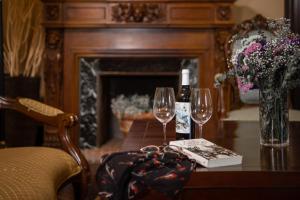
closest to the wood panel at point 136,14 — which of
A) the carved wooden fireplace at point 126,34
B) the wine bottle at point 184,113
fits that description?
the carved wooden fireplace at point 126,34

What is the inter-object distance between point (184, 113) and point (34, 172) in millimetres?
508

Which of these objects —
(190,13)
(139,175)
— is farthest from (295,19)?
(139,175)

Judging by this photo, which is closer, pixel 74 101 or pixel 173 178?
pixel 173 178

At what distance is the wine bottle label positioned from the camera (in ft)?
3.83

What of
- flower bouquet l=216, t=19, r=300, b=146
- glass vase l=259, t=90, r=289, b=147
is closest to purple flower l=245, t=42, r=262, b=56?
flower bouquet l=216, t=19, r=300, b=146

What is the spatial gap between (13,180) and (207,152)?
574mm

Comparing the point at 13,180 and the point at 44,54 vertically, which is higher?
the point at 44,54

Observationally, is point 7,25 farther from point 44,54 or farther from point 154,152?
point 154,152

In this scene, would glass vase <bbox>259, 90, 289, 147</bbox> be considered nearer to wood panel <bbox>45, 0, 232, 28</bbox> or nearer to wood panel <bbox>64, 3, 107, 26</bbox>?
wood panel <bbox>45, 0, 232, 28</bbox>

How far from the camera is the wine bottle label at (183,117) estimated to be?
1166 millimetres

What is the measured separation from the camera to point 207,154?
3.17ft

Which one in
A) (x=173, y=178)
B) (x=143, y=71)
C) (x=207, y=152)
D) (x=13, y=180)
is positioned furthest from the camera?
(x=143, y=71)

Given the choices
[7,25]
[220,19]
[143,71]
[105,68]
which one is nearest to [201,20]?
[220,19]

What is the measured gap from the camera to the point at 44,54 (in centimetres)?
300
